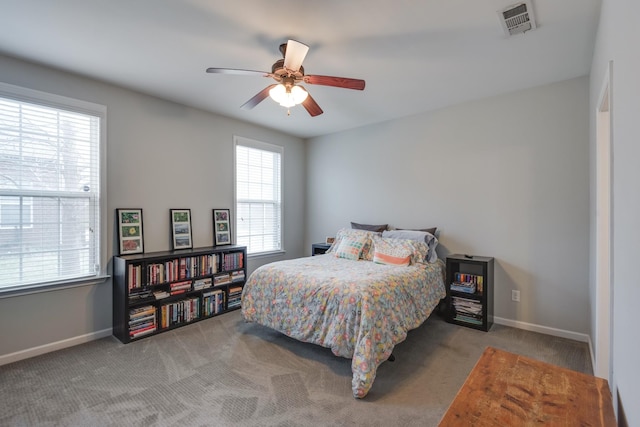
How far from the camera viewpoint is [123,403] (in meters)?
2.00

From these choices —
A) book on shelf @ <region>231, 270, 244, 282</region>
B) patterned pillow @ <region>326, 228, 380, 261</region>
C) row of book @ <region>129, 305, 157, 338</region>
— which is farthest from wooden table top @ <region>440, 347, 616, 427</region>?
book on shelf @ <region>231, 270, 244, 282</region>

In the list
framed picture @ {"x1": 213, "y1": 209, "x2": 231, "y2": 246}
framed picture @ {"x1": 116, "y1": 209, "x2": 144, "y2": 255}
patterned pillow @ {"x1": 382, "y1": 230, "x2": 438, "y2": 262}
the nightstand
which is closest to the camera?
framed picture @ {"x1": 116, "y1": 209, "x2": 144, "y2": 255}

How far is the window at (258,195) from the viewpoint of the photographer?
171 inches

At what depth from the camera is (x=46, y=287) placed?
8.78 ft

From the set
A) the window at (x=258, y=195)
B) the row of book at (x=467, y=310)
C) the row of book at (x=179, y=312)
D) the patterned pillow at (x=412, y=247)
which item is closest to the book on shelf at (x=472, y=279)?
the row of book at (x=467, y=310)

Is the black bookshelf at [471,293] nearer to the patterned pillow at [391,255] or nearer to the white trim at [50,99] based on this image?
the patterned pillow at [391,255]

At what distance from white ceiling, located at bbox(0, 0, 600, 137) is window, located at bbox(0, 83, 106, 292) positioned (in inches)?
16.8

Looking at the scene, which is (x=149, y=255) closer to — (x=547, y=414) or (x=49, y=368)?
(x=49, y=368)

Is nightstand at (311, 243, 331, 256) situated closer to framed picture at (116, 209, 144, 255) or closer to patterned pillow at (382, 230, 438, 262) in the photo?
patterned pillow at (382, 230, 438, 262)

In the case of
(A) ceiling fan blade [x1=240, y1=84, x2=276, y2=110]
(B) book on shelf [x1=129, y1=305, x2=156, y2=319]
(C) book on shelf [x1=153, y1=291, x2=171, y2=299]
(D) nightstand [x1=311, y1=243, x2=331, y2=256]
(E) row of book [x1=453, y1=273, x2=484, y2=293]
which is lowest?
(B) book on shelf [x1=129, y1=305, x2=156, y2=319]

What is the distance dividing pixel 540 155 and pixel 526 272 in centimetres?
124

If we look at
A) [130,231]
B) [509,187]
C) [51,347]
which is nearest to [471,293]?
[509,187]

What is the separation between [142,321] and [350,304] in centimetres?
219

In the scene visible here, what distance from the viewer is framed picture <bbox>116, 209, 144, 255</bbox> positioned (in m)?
3.13
